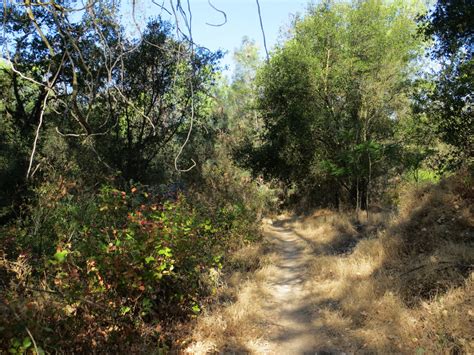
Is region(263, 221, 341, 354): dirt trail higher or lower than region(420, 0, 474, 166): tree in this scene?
lower

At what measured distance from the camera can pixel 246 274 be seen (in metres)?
7.13

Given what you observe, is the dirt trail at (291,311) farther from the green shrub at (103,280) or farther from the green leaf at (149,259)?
the green leaf at (149,259)

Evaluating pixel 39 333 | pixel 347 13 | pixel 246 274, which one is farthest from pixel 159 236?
pixel 347 13

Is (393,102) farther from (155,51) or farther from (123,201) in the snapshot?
(123,201)

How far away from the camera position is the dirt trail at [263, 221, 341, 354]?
4457 millimetres

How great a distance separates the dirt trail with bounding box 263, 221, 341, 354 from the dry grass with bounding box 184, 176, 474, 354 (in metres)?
0.11

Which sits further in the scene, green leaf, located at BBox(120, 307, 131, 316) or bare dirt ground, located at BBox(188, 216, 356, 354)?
bare dirt ground, located at BBox(188, 216, 356, 354)

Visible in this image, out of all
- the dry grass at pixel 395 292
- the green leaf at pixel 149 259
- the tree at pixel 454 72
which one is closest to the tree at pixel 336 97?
the tree at pixel 454 72

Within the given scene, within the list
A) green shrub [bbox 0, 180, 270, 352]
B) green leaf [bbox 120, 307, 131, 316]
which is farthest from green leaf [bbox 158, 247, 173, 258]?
green leaf [bbox 120, 307, 131, 316]

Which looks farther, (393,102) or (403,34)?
(403,34)

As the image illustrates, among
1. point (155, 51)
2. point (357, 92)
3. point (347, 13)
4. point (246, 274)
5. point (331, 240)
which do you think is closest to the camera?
point (246, 274)

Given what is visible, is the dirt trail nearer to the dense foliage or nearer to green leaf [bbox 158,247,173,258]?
the dense foliage

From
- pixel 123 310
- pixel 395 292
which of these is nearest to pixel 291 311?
pixel 395 292

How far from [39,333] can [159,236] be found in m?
1.67
